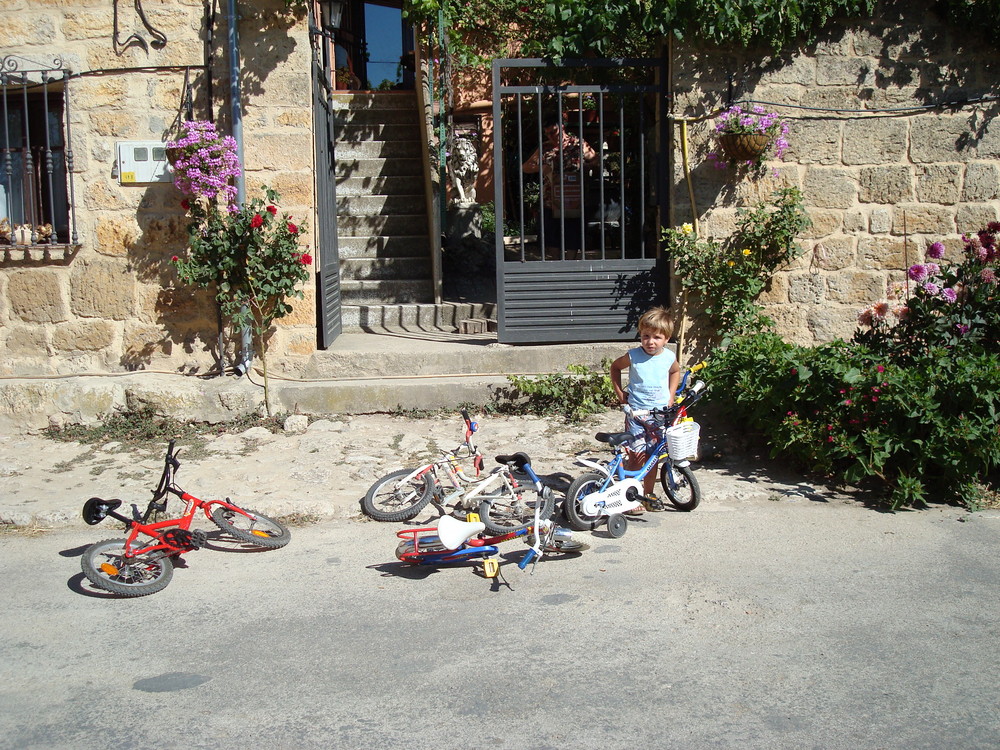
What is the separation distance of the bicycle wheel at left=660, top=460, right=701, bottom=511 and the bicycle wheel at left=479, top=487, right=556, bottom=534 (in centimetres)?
74

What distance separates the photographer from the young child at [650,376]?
207 inches

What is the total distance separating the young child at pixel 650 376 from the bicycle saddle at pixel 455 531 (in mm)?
1280

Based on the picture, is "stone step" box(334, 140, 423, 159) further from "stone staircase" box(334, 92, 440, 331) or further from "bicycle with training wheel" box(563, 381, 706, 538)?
"bicycle with training wheel" box(563, 381, 706, 538)

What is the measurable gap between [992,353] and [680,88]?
120 inches

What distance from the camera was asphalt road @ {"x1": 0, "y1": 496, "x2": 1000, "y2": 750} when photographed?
10.0 ft

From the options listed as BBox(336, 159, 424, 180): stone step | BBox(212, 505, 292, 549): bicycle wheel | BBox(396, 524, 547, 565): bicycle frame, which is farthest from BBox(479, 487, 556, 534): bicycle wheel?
BBox(336, 159, 424, 180): stone step

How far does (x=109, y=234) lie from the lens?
7016 millimetres

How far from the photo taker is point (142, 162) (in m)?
6.93

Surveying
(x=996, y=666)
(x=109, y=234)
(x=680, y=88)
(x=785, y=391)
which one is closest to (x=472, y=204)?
(x=680, y=88)

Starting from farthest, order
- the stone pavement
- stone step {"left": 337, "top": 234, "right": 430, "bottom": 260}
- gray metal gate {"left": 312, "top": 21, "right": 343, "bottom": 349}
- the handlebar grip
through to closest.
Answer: stone step {"left": 337, "top": 234, "right": 430, "bottom": 260} → gray metal gate {"left": 312, "top": 21, "right": 343, "bottom": 349} → the stone pavement → the handlebar grip

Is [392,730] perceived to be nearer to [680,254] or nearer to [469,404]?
[469,404]

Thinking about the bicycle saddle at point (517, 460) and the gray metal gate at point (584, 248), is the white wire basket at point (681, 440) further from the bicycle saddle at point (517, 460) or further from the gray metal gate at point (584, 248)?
the gray metal gate at point (584, 248)

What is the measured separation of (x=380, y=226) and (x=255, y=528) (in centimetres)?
588

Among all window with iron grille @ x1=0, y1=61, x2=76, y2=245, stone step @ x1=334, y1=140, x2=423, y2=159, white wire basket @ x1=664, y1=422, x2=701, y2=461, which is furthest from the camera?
stone step @ x1=334, y1=140, x2=423, y2=159
